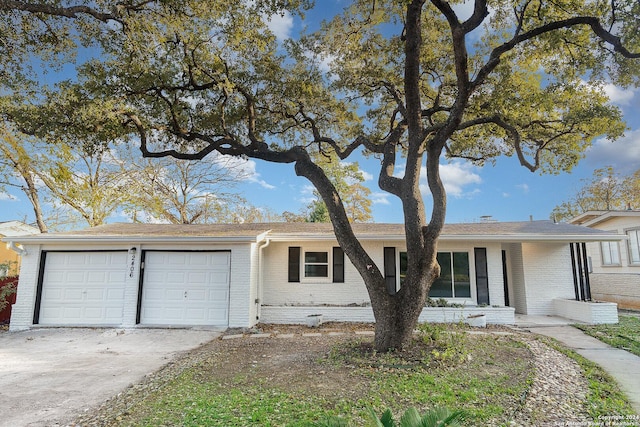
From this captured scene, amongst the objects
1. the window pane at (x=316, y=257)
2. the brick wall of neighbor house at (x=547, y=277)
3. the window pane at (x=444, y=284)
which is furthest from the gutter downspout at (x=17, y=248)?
the brick wall of neighbor house at (x=547, y=277)

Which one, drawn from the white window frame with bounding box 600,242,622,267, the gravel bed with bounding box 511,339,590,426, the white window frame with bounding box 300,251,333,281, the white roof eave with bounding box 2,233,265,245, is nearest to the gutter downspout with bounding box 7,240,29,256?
the white roof eave with bounding box 2,233,265,245

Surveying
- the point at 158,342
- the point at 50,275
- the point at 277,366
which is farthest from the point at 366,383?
the point at 50,275

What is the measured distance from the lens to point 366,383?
210 inches

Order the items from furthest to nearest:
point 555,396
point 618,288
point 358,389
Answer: point 618,288
point 358,389
point 555,396

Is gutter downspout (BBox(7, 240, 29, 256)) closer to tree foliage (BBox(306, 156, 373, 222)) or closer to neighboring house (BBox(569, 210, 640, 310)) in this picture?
tree foliage (BBox(306, 156, 373, 222))

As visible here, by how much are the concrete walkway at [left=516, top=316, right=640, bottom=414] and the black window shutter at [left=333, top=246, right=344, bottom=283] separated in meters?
5.34

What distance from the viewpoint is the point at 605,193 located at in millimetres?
27172

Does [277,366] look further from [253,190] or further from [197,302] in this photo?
[253,190]

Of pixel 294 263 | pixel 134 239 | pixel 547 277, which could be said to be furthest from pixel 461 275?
pixel 134 239

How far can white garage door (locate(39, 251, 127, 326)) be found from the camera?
10492 millimetres

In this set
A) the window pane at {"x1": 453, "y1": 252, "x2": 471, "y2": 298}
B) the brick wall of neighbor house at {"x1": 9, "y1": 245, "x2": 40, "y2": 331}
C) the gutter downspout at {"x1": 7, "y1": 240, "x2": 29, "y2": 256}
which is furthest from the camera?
the window pane at {"x1": 453, "y1": 252, "x2": 471, "y2": 298}

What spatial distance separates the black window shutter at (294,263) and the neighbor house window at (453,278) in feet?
11.2

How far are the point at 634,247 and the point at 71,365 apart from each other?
18.5 metres

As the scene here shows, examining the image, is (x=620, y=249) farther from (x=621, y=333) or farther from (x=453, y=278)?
(x=453, y=278)
